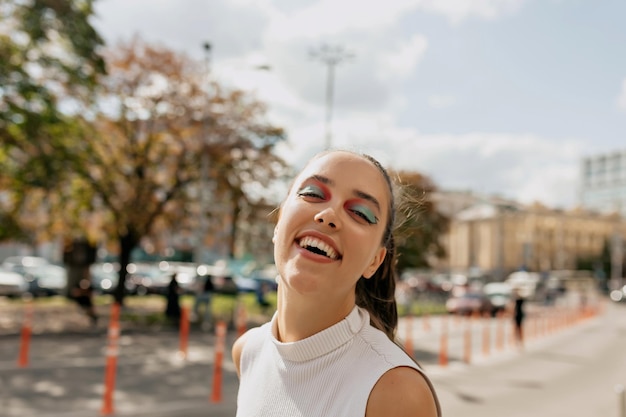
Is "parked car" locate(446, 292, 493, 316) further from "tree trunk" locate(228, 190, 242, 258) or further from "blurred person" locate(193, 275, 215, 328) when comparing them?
"blurred person" locate(193, 275, 215, 328)

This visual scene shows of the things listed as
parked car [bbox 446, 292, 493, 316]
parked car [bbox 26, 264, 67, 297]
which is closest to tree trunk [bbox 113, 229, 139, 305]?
parked car [bbox 26, 264, 67, 297]

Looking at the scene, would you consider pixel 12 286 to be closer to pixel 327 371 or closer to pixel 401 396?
pixel 327 371

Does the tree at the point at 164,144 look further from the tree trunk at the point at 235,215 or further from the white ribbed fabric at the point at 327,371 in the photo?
the white ribbed fabric at the point at 327,371

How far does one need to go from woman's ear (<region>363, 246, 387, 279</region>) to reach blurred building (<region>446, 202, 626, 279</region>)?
102m

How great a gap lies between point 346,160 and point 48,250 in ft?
273

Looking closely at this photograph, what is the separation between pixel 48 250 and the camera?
79125mm

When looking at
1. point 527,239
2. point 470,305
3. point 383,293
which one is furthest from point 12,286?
point 527,239

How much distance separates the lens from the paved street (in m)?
9.95

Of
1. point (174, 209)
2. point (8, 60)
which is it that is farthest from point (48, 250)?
point (8, 60)

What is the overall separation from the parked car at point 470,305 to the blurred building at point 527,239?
64916mm

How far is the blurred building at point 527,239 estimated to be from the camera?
104 metres

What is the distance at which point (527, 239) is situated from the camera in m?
104

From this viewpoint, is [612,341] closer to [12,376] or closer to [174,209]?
[174,209]

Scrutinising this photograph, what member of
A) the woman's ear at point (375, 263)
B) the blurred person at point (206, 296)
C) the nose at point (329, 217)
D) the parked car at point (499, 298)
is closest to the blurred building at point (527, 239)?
the parked car at point (499, 298)
